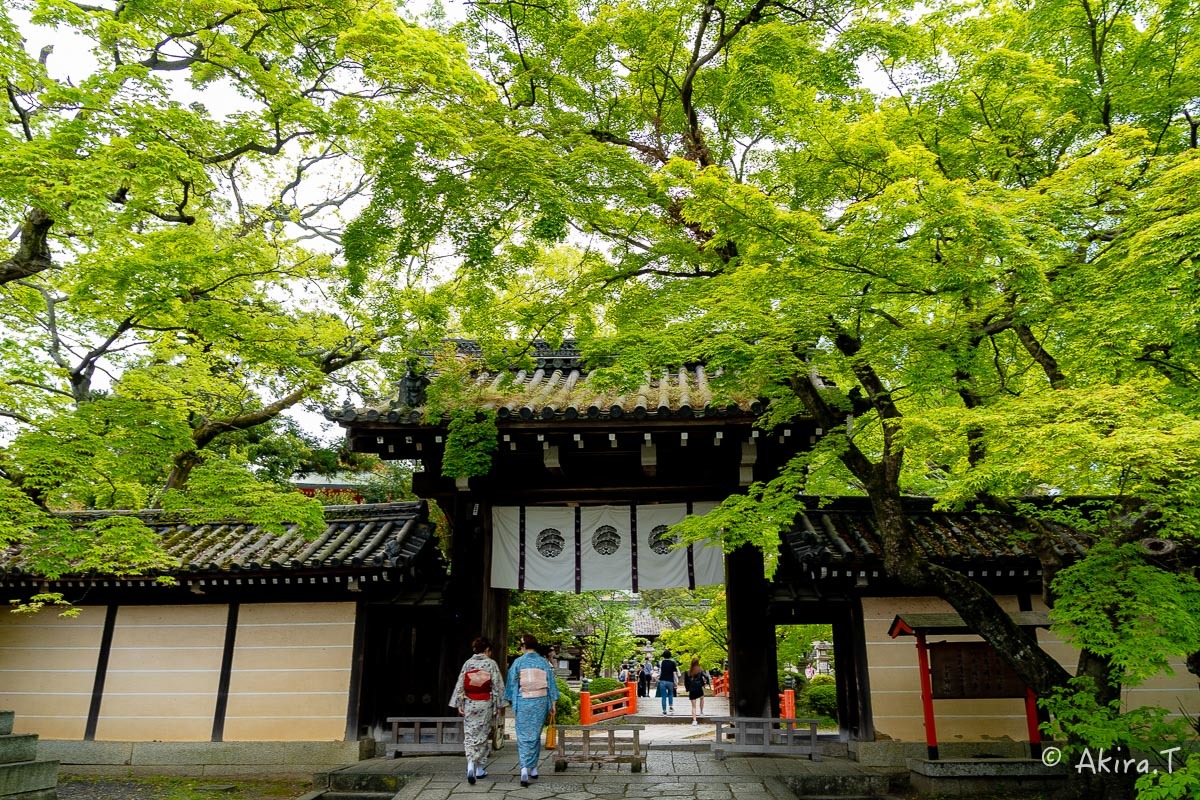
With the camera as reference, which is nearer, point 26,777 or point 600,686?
point 26,777

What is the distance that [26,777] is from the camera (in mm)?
6996

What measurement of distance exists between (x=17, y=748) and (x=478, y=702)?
185 inches

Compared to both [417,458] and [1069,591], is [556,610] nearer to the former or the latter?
[417,458]

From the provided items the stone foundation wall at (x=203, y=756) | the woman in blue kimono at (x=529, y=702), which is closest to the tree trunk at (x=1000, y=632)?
the woman in blue kimono at (x=529, y=702)

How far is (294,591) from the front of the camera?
1053 cm

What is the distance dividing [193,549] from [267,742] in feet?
10.5

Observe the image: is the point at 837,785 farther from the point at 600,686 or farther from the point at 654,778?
the point at 600,686

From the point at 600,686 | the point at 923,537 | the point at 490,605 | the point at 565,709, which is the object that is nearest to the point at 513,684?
the point at 490,605

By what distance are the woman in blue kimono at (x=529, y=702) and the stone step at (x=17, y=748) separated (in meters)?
5.00

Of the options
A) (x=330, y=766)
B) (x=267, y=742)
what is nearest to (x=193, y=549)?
(x=267, y=742)

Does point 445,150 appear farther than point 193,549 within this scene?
No

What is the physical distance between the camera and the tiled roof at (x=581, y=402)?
8.91 m

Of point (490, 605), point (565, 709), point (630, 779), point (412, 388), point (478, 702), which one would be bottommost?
point (565, 709)

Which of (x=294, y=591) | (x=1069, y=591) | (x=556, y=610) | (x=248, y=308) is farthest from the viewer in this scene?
(x=556, y=610)
